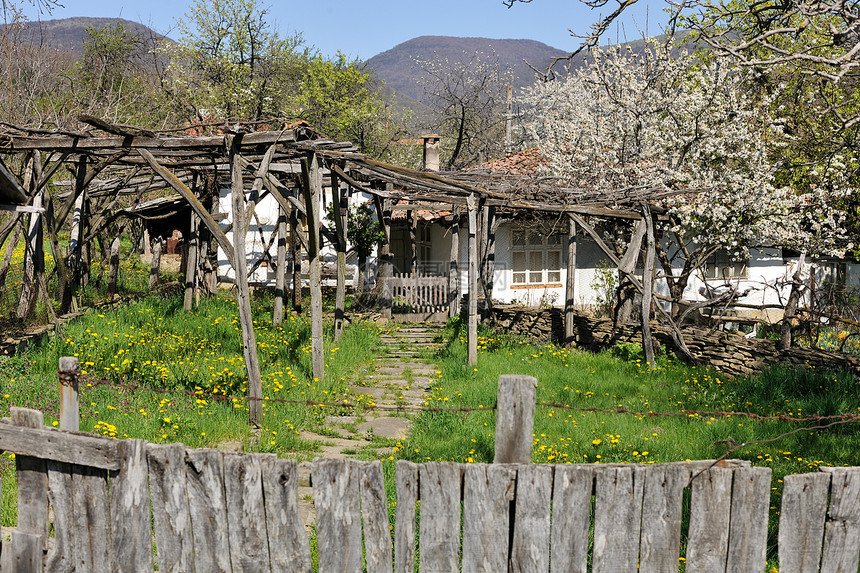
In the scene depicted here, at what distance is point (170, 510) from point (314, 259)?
5819 mm

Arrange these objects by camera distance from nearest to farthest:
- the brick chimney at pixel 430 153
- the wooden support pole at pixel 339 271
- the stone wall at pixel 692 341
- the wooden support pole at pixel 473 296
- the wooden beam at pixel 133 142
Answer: the wooden beam at pixel 133 142 → the stone wall at pixel 692 341 → the wooden support pole at pixel 473 296 → the wooden support pole at pixel 339 271 → the brick chimney at pixel 430 153

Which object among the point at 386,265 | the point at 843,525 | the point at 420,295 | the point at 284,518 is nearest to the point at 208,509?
the point at 284,518

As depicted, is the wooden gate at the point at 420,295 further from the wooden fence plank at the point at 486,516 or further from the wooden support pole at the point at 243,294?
the wooden fence plank at the point at 486,516

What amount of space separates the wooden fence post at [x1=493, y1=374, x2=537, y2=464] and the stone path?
0.92 metres

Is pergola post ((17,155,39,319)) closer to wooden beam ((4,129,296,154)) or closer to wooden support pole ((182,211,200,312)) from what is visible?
wooden beam ((4,129,296,154))

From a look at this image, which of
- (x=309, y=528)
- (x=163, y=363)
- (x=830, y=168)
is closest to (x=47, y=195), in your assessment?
(x=163, y=363)

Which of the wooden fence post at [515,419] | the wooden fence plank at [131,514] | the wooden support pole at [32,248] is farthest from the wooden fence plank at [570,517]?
the wooden support pole at [32,248]

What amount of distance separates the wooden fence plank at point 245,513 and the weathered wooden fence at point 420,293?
1288 centimetres

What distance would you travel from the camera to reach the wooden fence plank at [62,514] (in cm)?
318

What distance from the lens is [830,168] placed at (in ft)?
50.7

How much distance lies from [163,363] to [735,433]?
253 inches

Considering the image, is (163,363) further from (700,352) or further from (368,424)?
(700,352)

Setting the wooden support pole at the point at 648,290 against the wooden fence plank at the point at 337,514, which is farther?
the wooden support pole at the point at 648,290

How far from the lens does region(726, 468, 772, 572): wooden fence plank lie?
2.94 meters
